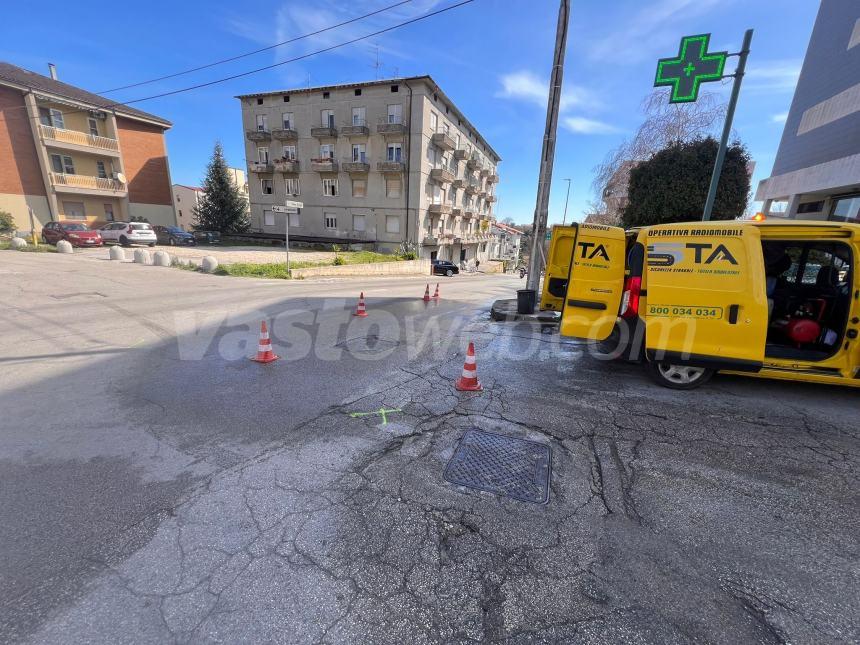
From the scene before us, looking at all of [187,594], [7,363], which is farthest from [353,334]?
[187,594]

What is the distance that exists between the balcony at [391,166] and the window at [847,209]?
2601cm

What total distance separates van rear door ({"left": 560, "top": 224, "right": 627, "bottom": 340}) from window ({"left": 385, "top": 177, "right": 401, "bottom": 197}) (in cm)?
2846

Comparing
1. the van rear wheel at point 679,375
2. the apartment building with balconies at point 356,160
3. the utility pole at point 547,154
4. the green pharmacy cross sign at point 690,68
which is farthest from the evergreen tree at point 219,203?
the van rear wheel at point 679,375

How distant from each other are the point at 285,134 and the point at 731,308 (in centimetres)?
3716

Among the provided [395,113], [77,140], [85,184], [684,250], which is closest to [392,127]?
→ [395,113]

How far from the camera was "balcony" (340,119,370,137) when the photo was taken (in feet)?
100.0

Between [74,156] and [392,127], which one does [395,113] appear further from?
[74,156]

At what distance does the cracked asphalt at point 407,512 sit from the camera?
1.80 meters

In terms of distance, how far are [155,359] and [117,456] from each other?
288cm

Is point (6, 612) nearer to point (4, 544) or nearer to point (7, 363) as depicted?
point (4, 544)

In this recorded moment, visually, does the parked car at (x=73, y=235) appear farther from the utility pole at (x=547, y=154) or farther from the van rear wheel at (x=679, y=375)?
the van rear wheel at (x=679, y=375)

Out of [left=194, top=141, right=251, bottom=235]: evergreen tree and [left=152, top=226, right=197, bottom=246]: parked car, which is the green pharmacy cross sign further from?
[left=194, top=141, right=251, bottom=235]: evergreen tree

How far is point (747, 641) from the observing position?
172 cm

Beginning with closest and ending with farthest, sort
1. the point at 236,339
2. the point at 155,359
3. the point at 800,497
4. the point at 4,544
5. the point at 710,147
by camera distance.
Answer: the point at 4,544 < the point at 800,497 < the point at 155,359 < the point at 236,339 < the point at 710,147
